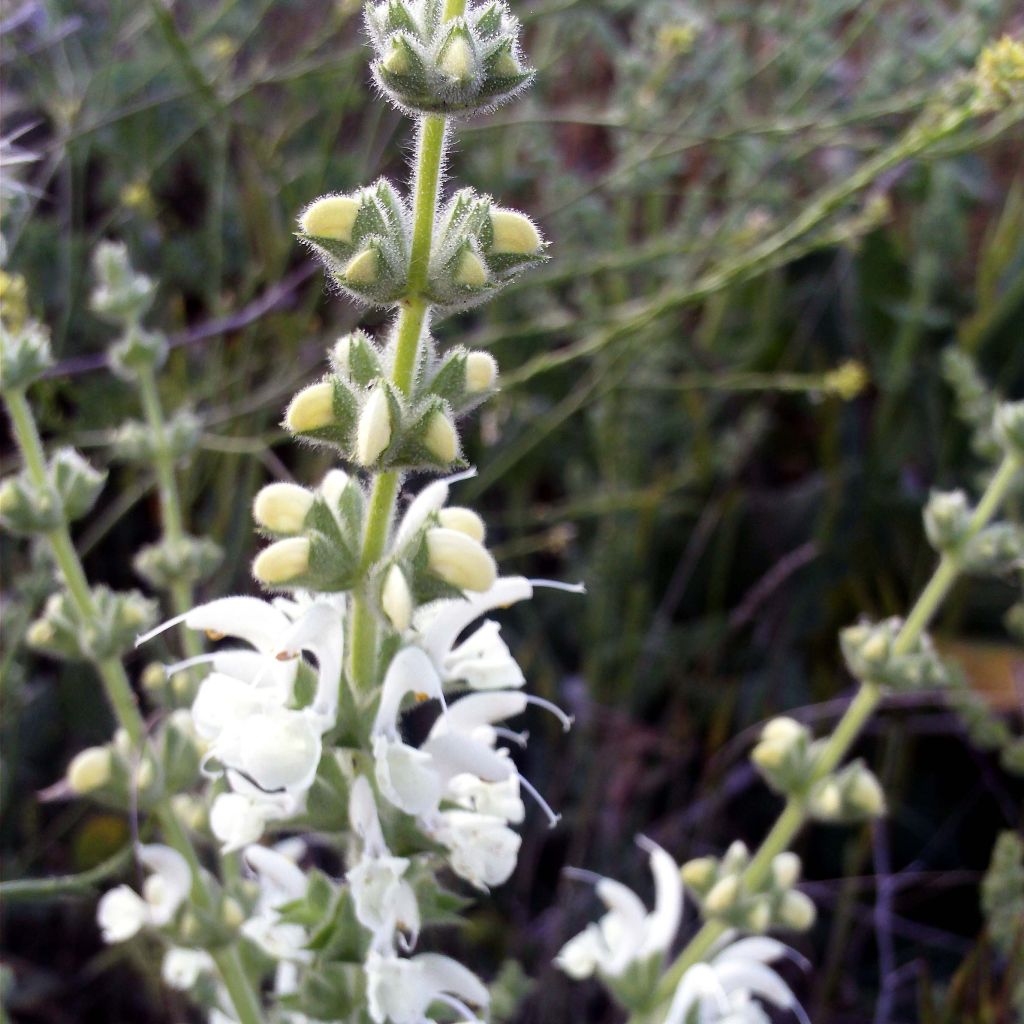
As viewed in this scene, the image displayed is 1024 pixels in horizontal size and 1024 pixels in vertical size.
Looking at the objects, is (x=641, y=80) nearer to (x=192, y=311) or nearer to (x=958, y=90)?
(x=958, y=90)

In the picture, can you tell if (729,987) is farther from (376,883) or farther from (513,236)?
(513,236)

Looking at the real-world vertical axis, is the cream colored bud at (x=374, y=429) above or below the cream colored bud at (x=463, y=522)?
above

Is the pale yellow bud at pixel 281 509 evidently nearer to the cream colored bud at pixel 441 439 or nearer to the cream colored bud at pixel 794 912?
the cream colored bud at pixel 441 439

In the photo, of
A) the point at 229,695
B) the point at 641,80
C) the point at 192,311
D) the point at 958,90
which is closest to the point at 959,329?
the point at 641,80

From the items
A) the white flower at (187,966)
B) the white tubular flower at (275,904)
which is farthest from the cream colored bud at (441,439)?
the white flower at (187,966)

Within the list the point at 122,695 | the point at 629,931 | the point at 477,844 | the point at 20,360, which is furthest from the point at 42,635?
the point at 629,931
